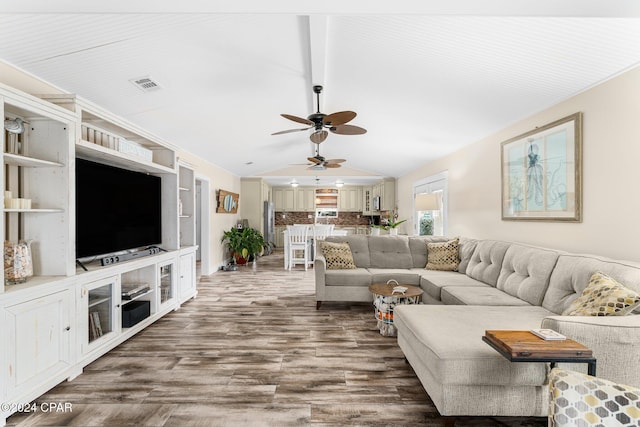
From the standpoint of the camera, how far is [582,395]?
99cm

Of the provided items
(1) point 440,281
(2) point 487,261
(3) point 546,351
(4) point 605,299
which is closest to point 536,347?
(3) point 546,351

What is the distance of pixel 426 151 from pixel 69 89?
195 inches

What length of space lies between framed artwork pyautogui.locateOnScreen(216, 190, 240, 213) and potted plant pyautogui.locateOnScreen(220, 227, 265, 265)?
54 centimetres

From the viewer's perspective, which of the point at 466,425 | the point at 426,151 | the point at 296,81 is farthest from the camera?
the point at 426,151

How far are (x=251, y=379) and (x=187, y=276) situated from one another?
238 centimetres

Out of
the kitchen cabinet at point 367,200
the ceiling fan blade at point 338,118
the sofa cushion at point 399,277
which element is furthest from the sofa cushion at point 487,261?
the kitchen cabinet at point 367,200

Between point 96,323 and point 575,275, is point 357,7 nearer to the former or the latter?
point 575,275

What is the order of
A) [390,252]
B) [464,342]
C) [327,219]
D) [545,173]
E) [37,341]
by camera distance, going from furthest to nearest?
[327,219] < [390,252] < [545,173] < [37,341] < [464,342]

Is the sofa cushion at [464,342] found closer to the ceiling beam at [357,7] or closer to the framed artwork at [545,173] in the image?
the framed artwork at [545,173]

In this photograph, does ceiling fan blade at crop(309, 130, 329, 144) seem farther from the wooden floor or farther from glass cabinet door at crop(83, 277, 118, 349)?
glass cabinet door at crop(83, 277, 118, 349)

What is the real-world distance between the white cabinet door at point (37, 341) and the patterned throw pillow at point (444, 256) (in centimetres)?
384

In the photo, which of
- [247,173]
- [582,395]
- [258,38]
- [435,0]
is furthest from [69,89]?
[247,173]

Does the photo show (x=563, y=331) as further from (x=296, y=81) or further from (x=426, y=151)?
(x=426, y=151)

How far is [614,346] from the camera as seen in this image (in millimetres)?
1525
